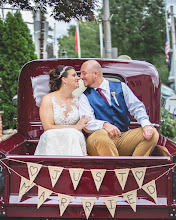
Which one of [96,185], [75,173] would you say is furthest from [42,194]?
[96,185]

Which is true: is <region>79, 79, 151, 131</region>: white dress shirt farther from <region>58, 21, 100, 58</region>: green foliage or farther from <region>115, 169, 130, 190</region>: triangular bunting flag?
<region>58, 21, 100, 58</region>: green foliage

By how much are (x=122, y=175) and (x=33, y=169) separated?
0.76 meters

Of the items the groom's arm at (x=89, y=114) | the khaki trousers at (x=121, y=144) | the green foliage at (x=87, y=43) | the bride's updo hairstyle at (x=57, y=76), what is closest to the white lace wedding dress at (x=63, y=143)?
the khaki trousers at (x=121, y=144)

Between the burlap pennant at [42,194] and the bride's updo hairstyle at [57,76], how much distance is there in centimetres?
162

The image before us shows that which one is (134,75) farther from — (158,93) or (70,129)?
(70,129)

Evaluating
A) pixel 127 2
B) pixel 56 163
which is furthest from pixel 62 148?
pixel 127 2

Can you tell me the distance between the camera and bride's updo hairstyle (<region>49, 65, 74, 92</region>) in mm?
4527

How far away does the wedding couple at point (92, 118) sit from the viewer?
12.3ft

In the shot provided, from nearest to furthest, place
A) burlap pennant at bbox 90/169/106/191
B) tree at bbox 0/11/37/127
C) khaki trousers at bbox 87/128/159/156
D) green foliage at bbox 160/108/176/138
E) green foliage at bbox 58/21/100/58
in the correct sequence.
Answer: burlap pennant at bbox 90/169/106/191 → khaki trousers at bbox 87/128/159/156 → green foliage at bbox 160/108/176/138 → tree at bbox 0/11/37/127 → green foliage at bbox 58/21/100/58

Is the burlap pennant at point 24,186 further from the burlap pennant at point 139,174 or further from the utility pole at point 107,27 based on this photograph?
the utility pole at point 107,27

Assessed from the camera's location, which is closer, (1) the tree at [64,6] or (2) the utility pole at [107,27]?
(1) the tree at [64,6]

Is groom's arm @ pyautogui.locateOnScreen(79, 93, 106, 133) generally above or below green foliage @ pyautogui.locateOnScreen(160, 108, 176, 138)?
above

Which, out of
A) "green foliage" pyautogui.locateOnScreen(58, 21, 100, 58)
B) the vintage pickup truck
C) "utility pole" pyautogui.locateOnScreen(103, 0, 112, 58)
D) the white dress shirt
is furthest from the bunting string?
"green foliage" pyautogui.locateOnScreen(58, 21, 100, 58)

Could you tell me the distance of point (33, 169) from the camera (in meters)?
3.25
